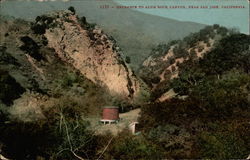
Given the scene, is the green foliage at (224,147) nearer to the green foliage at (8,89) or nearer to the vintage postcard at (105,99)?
the vintage postcard at (105,99)

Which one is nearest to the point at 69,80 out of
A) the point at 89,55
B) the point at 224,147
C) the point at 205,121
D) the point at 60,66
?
the point at 60,66

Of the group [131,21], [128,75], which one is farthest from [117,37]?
[128,75]

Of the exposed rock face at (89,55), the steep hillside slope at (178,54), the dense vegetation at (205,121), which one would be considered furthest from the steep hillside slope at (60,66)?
the steep hillside slope at (178,54)

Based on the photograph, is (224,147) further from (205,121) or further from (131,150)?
(205,121)

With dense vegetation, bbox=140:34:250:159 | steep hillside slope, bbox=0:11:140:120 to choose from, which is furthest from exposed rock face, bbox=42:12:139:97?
dense vegetation, bbox=140:34:250:159

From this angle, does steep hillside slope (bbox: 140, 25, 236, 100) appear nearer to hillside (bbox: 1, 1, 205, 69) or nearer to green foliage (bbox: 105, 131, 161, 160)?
hillside (bbox: 1, 1, 205, 69)

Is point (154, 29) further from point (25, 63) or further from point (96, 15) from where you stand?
point (25, 63)

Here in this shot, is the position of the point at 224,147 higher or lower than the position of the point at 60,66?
higher
